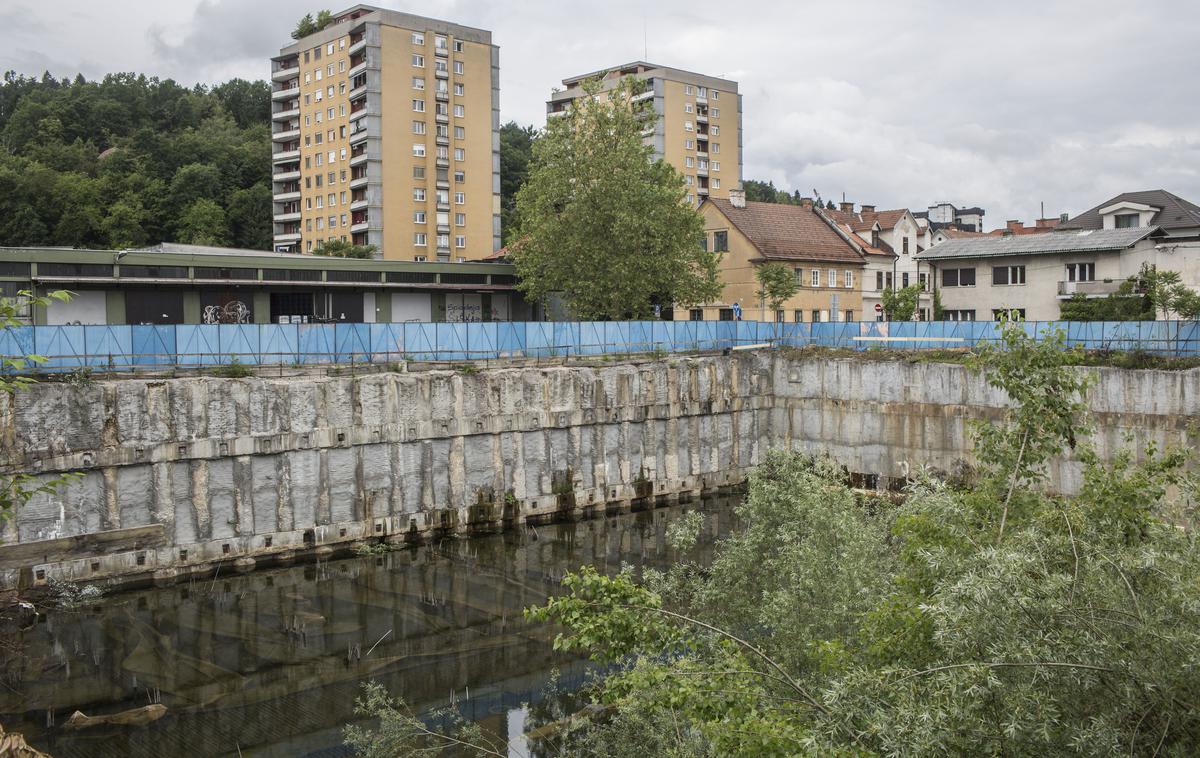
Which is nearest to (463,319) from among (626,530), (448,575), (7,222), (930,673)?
(626,530)

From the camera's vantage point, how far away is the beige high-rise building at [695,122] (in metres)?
111

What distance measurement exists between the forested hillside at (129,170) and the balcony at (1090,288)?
78789mm

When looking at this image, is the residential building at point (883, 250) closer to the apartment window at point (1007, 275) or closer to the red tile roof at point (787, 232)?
the red tile roof at point (787, 232)

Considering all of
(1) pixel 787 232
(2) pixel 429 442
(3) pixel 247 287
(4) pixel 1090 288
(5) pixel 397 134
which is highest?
(5) pixel 397 134

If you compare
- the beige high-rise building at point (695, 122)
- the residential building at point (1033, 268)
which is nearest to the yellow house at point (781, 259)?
the residential building at point (1033, 268)

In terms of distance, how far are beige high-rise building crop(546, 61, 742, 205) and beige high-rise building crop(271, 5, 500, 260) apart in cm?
1795

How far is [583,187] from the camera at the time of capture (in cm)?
6281

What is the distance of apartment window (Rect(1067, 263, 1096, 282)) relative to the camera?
6000 centimetres

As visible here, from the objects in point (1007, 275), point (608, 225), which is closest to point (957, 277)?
point (1007, 275)

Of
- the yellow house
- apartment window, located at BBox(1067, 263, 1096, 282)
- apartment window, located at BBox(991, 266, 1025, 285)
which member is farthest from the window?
the yellow house

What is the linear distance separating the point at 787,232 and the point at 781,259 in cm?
397

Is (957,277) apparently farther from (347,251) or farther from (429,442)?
(347,251)

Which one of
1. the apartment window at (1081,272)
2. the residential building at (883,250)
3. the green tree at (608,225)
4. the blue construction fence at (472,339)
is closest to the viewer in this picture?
the blue construction fence at (472,339)

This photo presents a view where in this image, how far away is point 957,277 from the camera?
214ft
